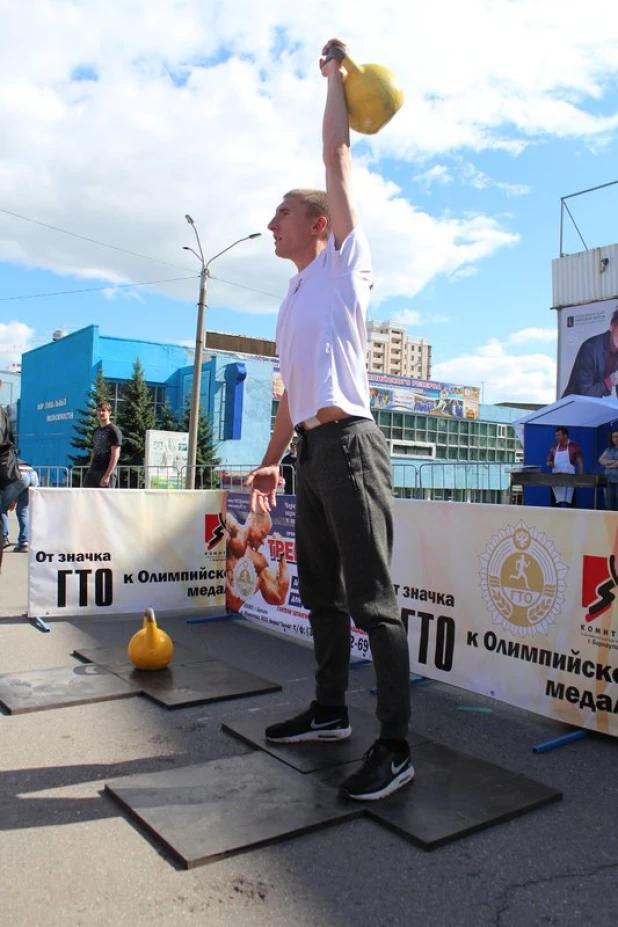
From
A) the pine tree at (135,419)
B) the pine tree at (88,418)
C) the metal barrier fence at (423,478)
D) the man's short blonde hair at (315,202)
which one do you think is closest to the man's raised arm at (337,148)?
the man's short blonde hair at (315,202)

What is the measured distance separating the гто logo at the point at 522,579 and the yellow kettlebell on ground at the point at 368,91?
2324mm

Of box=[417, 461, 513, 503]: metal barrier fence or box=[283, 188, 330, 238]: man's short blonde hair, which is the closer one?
box=[283, 188, 330, 238]: man's short blonde hair

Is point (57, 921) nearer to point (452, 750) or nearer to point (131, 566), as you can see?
point (452, 750)

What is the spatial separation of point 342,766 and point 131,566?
4025mm

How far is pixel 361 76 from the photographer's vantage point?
2.99m

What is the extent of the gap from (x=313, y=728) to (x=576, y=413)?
1259 cm

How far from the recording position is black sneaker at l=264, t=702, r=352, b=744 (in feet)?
11.3

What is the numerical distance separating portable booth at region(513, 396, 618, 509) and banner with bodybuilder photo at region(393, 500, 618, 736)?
9.61m

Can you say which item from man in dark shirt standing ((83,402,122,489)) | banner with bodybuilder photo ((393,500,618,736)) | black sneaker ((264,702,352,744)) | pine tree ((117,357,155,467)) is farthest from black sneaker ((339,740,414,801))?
pine tree ((117,357,155,467))

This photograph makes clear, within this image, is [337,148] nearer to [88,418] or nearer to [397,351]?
[88,418]

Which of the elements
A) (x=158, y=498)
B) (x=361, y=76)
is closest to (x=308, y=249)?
(x=361, y=76)

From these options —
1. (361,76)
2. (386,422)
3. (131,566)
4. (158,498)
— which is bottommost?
(131,566)

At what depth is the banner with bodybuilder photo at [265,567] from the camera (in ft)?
20.4

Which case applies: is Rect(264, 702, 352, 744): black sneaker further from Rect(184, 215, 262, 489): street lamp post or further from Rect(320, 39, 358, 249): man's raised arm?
Rect(184, 215, 262, 489): street lamp post
